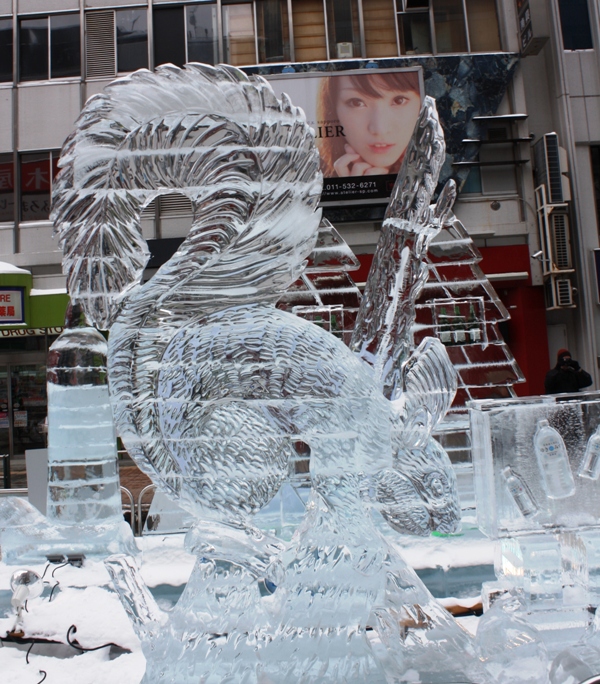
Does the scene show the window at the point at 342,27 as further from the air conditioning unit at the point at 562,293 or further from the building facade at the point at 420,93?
the air conditioning unit at the point at 562,293

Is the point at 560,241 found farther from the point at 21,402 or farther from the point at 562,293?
the point at 21,402

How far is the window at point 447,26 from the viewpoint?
919 cm

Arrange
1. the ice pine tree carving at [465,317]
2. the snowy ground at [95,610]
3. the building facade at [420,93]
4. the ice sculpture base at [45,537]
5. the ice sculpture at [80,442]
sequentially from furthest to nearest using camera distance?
the building facade at [420,93], the ice pine tree carving at [465,317], the ice sculpture at [80,442], the ice sculpture base at [45,537], the snowy ground at [95,610]

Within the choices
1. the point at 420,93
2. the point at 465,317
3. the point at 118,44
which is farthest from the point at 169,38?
the point at 465,317

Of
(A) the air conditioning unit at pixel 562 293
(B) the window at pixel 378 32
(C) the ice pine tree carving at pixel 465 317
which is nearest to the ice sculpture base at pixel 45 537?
(C) the ice pine tree carving at pixel 465 317

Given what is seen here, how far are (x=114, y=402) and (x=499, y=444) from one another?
1.12 metres

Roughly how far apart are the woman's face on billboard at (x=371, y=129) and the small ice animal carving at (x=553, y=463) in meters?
6.87

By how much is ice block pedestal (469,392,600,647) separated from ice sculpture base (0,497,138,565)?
1639 millimetres

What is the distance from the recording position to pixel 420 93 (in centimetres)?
856

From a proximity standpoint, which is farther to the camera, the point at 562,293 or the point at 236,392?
the point at 562,293

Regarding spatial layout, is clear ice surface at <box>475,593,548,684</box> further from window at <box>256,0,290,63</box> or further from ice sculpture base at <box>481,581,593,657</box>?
window at <box>256,0,290,63</box>

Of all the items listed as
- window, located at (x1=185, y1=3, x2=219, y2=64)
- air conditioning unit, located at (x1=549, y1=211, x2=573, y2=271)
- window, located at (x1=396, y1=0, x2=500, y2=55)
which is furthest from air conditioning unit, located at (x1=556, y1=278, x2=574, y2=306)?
window, located at (x1=185, y1=3, x2=219, y2=64)

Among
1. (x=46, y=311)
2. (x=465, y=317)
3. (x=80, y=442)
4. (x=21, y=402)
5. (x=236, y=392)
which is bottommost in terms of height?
(x=80, y=442)

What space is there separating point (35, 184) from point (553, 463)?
8494 millimetres
